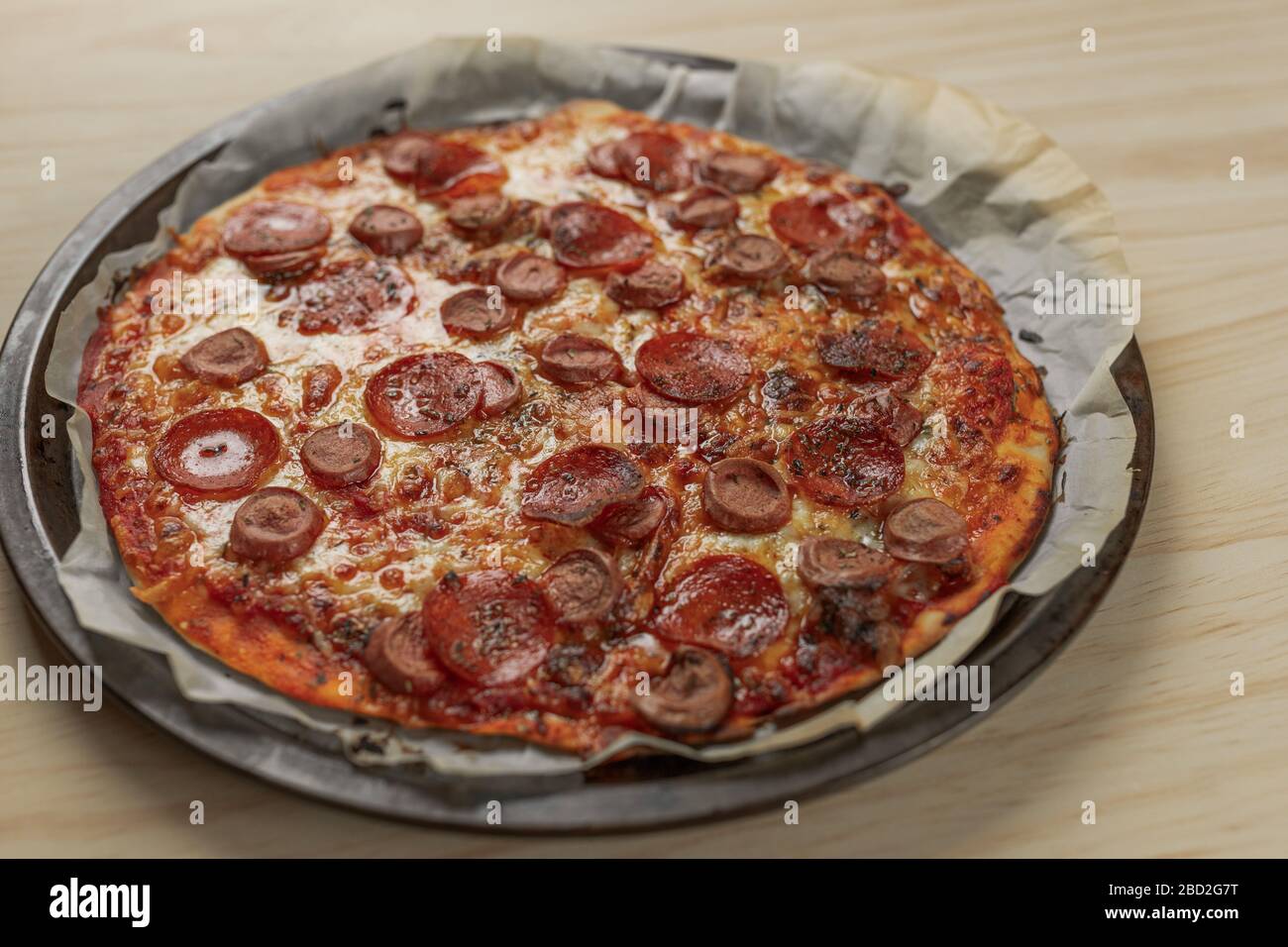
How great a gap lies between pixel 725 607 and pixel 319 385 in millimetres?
1458

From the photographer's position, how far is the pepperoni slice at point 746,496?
335 centimetres

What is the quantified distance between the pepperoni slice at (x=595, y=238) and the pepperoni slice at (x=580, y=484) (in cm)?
92

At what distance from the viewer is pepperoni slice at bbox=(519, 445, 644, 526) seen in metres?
3.31

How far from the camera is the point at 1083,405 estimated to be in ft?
12.0

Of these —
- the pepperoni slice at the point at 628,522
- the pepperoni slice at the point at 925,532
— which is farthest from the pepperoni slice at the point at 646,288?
the pepperoni slice at the point at 925,532

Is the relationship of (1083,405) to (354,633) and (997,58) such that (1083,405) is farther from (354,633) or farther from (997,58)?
(997,58)

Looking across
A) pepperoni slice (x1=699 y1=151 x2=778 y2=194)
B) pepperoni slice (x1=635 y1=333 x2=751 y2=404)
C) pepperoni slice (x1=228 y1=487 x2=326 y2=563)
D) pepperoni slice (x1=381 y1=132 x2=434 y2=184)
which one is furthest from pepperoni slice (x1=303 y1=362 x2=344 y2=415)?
pepperoni slice (x1=699 y1=151 x2=778 y2=194)

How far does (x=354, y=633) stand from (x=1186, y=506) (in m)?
2.44

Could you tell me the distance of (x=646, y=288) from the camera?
4051 mm

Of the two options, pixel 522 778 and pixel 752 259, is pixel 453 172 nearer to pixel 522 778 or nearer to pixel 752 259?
pixel 752 259

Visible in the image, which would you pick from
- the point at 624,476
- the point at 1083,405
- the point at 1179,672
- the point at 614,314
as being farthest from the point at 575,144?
the point at 1179,672

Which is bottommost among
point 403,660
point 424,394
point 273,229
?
point 403,660

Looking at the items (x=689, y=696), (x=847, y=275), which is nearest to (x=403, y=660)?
(x=689, y=696)

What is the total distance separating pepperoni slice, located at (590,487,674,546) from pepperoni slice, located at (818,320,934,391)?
859 mm
